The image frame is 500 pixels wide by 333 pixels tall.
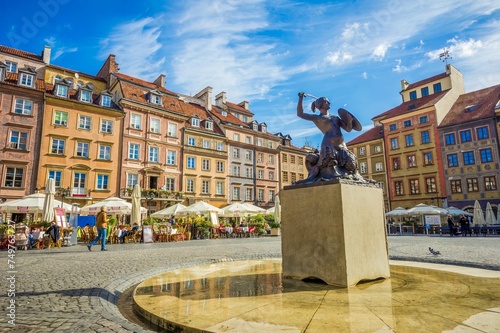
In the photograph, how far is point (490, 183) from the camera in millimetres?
32750

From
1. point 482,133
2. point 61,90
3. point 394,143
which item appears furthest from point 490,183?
point 61,90

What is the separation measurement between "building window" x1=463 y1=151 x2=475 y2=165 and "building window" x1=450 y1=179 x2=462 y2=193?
7.26ft

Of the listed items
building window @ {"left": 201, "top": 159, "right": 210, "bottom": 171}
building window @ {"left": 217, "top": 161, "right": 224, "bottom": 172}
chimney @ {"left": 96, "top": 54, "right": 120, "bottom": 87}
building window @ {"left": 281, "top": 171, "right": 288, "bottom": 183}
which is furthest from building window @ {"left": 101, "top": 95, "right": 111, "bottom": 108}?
building window @ {"left": 281, "top": 171, "right": 288, "bottom": 183}

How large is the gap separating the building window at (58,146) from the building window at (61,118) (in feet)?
5.30

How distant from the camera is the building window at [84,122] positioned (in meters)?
30.3

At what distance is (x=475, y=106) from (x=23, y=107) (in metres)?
47.4

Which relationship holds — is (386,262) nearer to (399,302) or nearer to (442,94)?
(399,302)

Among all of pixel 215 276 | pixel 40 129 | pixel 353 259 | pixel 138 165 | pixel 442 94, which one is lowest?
pixel 215 276

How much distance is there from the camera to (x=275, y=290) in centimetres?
452

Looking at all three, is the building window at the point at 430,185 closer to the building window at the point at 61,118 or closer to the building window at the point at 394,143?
the building window at the point at 394,143

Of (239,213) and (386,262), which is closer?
(386,262)

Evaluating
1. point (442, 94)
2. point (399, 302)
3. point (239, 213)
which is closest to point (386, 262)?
point (399, 302)

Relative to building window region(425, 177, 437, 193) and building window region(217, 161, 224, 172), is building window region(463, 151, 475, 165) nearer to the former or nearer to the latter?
building window region(425, 177, 437, 193)

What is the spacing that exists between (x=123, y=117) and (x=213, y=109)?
15.7 meters
